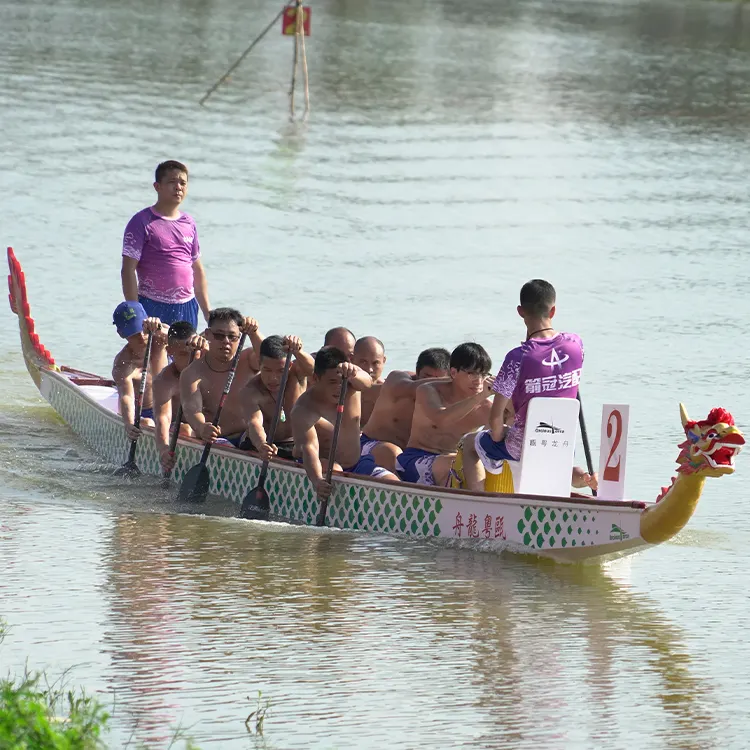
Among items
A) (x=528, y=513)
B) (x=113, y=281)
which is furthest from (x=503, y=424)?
(x=113, y=281)

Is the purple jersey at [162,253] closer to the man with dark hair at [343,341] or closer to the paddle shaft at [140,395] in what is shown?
the paddle shaft at [140,395]

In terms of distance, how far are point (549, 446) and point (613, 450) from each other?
15.2 inches

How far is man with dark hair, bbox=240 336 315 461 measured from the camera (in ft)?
35.5

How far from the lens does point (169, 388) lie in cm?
1160

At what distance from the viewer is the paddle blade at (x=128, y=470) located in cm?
1205

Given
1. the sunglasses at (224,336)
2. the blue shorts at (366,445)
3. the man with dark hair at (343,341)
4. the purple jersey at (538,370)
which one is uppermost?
the purple jersey at (538,370)

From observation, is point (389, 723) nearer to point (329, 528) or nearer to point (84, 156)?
point (329, 528)

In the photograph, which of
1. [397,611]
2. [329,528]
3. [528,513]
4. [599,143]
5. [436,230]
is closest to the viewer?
[397,611]

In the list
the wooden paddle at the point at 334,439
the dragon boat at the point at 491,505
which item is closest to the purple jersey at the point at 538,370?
the dragon boat at the point at 491,505

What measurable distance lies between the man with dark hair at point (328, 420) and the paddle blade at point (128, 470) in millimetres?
1970

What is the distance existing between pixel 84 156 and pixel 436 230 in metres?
6.84

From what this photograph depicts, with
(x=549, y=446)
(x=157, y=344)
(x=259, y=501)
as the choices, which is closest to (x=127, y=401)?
(x=157, y=344)

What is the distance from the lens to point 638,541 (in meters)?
8.91

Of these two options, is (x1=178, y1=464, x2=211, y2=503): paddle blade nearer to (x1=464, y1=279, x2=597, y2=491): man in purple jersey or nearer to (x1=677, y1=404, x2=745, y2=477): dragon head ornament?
(x1=464, y1=279, x2=597, y2=491): man in purple jersey
